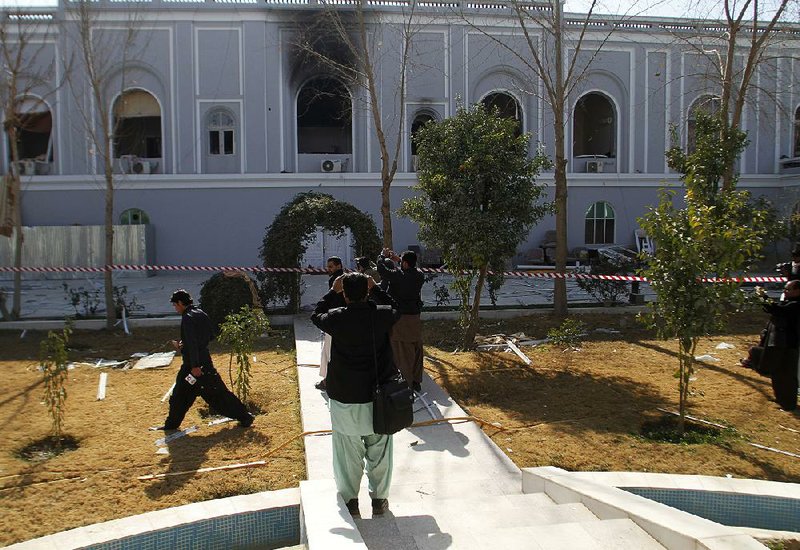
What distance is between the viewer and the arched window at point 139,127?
2358 centimetres

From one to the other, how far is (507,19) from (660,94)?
257 inches

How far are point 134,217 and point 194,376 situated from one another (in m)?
18.0

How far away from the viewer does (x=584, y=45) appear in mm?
23234

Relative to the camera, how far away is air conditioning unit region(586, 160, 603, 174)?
25016mm

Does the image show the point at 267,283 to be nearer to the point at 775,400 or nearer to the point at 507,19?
the point at 775,400

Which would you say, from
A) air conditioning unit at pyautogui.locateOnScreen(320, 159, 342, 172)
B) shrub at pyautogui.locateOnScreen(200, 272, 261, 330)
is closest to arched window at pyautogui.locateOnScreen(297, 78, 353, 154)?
air conditioning unit at pyautogui.locateOnScreen(320, 159, 342, 172)

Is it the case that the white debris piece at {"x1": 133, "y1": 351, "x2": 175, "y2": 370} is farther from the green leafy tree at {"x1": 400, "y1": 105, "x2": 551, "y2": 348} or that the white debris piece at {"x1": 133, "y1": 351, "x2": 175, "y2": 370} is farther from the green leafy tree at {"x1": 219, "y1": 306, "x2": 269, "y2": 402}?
the green leafy tree at {"x1": 400, "y1": 105, "x2": 551, "y2": 348}

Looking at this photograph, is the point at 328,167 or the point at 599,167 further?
the point at 599,167

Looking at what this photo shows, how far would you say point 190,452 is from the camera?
6.30 m

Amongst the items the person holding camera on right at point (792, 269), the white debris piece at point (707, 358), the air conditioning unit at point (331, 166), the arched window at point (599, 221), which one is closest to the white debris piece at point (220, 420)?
the person holding camera on right at point (792, 269)

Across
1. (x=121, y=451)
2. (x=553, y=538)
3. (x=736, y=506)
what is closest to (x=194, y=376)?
(x=121, y=451)

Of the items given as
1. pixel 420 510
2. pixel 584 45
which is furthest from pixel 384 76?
pixel 420 510

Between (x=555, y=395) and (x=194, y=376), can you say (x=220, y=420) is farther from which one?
(x=555, y=395)

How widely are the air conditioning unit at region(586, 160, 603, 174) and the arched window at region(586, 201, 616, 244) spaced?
46.6 inches
